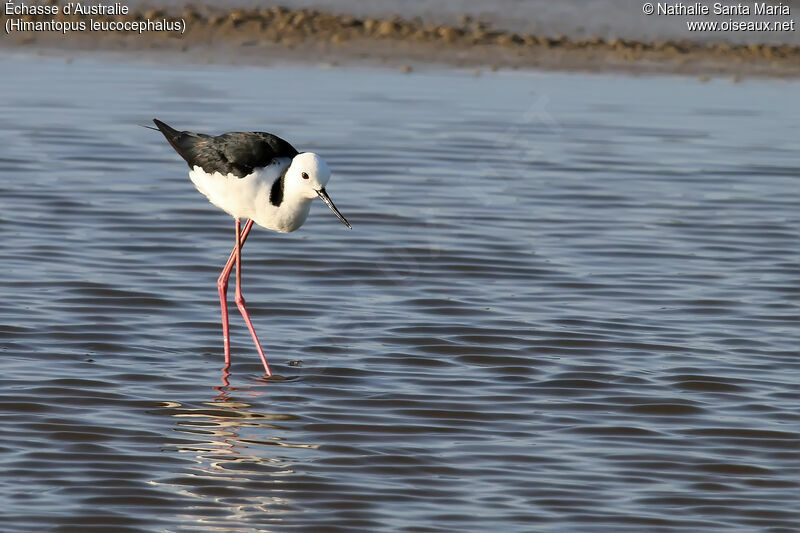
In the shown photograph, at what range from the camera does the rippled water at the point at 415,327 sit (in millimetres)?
5789

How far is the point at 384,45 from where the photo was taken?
17.5 meters

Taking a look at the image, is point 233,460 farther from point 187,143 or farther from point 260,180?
point 187,143

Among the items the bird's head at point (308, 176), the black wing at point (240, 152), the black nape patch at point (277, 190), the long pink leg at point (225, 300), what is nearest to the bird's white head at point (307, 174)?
the bird's head at point (308, 176)

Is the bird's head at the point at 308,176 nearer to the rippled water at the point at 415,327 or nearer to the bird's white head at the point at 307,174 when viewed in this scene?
the bird's white head at the point at 307,174

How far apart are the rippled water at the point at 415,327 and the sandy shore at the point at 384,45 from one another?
2.44m

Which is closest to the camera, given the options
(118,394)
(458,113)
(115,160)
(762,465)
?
(762,465)

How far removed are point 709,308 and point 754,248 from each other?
1.71 metres

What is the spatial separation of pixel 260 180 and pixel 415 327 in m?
1.32

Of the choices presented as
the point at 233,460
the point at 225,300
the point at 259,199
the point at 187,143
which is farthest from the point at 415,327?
the point at 233,460

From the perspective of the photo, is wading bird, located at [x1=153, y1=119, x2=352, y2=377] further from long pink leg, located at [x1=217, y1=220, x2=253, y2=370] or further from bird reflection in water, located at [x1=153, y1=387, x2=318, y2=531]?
bird reflection in water, located at [x1=153, y1=387, x2=318, y2=531]

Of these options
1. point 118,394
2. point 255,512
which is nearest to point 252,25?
point 118,394

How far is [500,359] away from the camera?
7574 millimetres

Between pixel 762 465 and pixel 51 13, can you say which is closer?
pixel 762 465

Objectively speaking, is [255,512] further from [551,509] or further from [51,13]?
[51,13]
